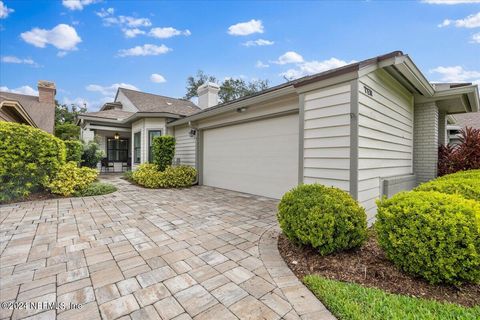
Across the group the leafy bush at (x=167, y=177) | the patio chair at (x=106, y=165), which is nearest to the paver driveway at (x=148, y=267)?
the leafy bush at (x=167, y=177)

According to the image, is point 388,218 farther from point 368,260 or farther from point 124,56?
point 124,56

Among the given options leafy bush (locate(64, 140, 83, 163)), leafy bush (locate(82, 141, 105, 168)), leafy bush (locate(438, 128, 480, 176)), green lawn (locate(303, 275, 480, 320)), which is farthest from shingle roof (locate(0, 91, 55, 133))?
leafy bush (locate(438, 128, 480, 176))

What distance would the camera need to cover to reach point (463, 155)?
586cm

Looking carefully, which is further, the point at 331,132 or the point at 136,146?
the point at 136,146

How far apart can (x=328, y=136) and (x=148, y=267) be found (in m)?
3.26

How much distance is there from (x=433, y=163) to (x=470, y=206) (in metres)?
4.73

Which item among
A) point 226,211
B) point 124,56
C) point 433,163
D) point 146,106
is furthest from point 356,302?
point 124,56

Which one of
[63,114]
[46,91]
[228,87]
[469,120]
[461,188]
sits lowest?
[461,188]

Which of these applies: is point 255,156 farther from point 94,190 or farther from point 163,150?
point 94,190

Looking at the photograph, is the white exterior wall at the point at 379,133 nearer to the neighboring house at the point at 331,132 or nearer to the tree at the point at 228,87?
the neighboring house at the point at 331,132

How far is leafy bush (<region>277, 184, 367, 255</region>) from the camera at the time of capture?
244 centimetres

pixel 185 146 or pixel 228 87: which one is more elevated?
pixel 228 87

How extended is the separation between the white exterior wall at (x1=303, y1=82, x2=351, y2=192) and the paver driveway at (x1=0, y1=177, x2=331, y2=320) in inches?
51.8

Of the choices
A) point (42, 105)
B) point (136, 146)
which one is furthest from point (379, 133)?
point (42, 105)
